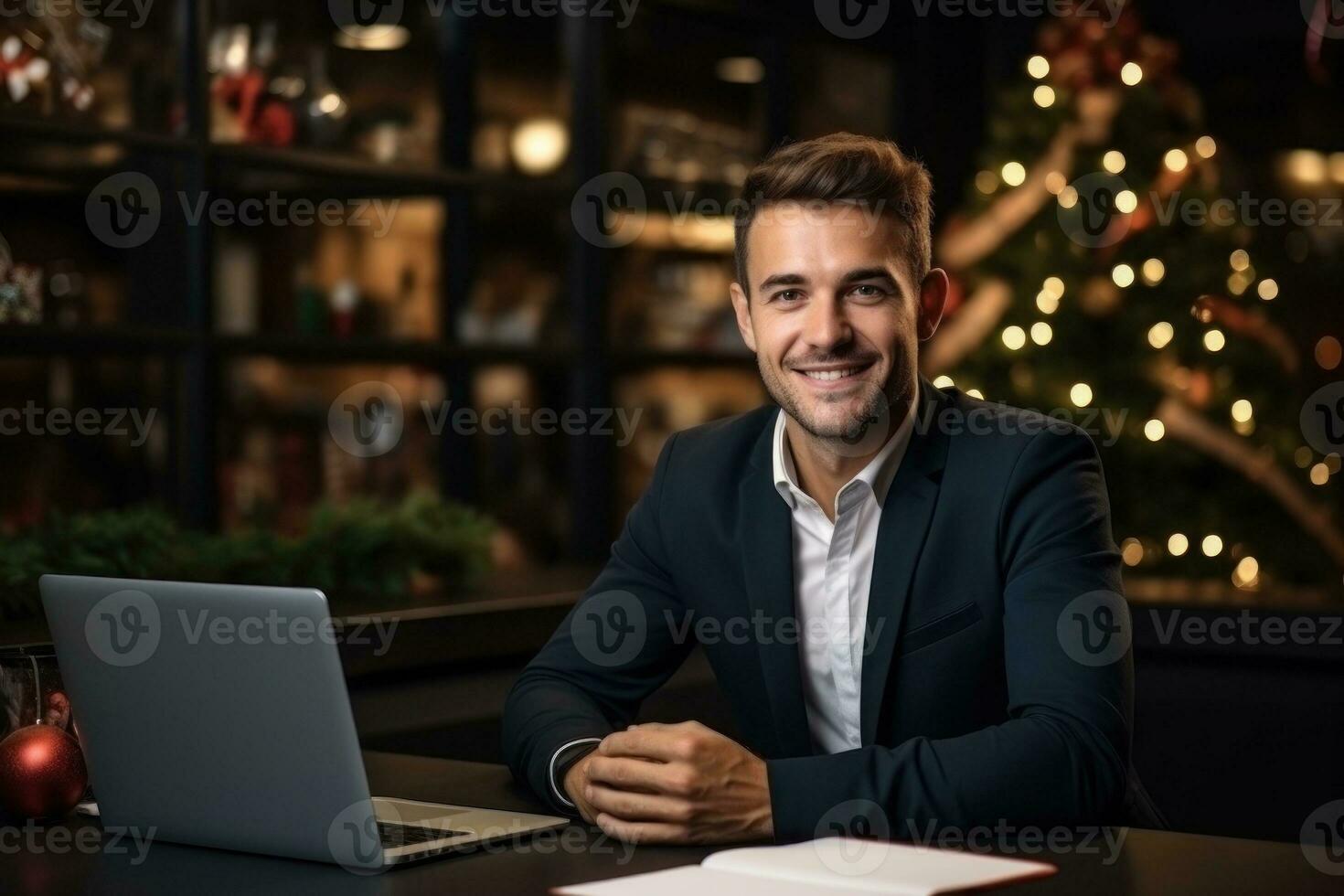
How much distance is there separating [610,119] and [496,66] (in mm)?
355

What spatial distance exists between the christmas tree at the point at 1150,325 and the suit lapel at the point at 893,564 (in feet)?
8.43

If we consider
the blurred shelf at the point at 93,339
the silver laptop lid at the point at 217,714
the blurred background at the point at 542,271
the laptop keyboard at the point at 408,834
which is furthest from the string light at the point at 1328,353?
the silver laptop lid at the point at 217,714

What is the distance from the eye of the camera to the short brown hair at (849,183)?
1.94 metres

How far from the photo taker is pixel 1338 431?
15.1ft

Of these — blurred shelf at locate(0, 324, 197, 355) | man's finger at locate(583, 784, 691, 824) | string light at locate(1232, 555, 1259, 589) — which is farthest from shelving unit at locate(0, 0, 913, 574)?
man's finger at locate(583, 784, 691, 824)

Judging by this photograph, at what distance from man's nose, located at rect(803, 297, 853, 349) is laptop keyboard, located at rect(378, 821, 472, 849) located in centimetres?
71

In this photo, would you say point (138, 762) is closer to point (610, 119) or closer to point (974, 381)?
point (610, 119)

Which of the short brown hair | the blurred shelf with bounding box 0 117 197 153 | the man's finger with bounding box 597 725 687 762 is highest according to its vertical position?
the blurred shelf with bounding box 0 117 197 153

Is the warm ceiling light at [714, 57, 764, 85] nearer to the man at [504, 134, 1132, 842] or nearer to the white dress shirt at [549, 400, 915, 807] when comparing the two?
the man at [504, 134, 1132, 842]

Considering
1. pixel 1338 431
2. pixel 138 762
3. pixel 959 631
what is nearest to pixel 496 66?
pixel 1338 431

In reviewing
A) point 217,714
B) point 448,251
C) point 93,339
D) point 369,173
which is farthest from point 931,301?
point 448,251

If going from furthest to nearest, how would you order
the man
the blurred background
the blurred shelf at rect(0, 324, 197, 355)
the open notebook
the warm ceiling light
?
1. the warm ceiling light
2. the blurred background
3. the blurred shelf at rect(0, 324, 197, 355)
4. the man
5. the open notebook

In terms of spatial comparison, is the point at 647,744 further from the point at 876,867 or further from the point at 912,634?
the point at 912,634

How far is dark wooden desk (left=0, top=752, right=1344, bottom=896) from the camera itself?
1.30 metres
